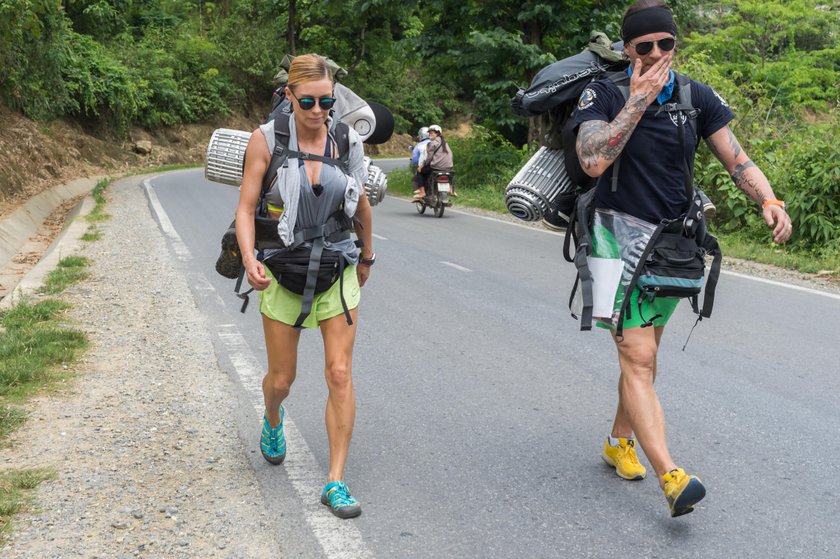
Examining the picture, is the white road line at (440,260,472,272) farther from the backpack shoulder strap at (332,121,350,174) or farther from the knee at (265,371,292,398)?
the backpack shoulder strap at (332,121,350,174)

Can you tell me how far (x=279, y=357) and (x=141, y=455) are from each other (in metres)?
1.02

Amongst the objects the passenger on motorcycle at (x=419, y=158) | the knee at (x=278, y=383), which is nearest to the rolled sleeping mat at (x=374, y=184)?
the knee at (x=278, y=383)

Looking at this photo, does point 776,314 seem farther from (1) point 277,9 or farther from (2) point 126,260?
(1) point 277,9

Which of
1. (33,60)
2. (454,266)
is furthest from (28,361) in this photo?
(33,60)

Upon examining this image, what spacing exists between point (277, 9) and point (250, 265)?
164 feet

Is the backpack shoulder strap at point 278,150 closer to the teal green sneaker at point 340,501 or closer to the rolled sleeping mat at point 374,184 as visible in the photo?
the rolled sleeping mat at point 374,184

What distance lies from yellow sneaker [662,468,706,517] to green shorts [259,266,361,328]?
58.5 inches

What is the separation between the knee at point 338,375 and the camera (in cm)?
409

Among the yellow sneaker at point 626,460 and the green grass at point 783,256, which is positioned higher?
the yellow sneaker at point 626,460

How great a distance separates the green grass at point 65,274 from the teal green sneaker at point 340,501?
6043mm

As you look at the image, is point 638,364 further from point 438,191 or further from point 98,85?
point 98,85

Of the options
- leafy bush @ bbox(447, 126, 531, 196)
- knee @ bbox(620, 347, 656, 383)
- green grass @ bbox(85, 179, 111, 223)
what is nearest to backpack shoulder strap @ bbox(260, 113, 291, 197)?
knee @ bbox(620, 347, 656, 383)

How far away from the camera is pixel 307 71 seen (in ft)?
13.0

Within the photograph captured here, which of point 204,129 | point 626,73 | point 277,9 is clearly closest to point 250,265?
point 626,73
